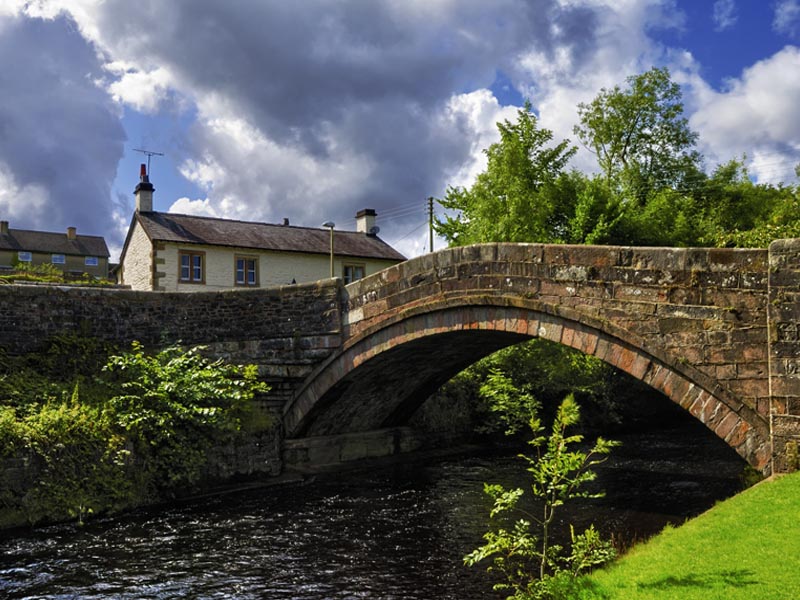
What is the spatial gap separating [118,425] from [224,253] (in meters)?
21.1

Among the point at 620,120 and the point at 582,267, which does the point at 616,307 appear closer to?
the point at 582,267

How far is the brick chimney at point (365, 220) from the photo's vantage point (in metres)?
42.7

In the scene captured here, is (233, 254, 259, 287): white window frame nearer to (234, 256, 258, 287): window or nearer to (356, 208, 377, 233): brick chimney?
(234, 256, 258, 287): window

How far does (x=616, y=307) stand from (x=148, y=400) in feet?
31.7

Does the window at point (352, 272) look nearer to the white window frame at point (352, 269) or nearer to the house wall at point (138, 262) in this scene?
the white window frame at point (352, 269)

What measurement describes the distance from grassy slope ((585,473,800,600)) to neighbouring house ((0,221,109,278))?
59.2m

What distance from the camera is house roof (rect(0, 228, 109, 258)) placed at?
203ft

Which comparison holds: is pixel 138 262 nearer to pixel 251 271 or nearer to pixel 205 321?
pixel 251 271

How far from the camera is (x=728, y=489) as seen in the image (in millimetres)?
14672

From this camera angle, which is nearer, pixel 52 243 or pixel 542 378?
pixel 542 378

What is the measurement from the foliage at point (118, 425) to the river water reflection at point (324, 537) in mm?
694

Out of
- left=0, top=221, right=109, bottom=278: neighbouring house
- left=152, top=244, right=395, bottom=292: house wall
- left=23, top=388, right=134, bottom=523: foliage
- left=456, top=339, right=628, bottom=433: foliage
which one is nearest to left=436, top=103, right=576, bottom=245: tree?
left=456, top=339, right=628, bottom=433: foliage

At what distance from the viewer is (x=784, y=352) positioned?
9.60 m

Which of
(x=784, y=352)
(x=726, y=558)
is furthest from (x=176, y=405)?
(x=784, y=352)
